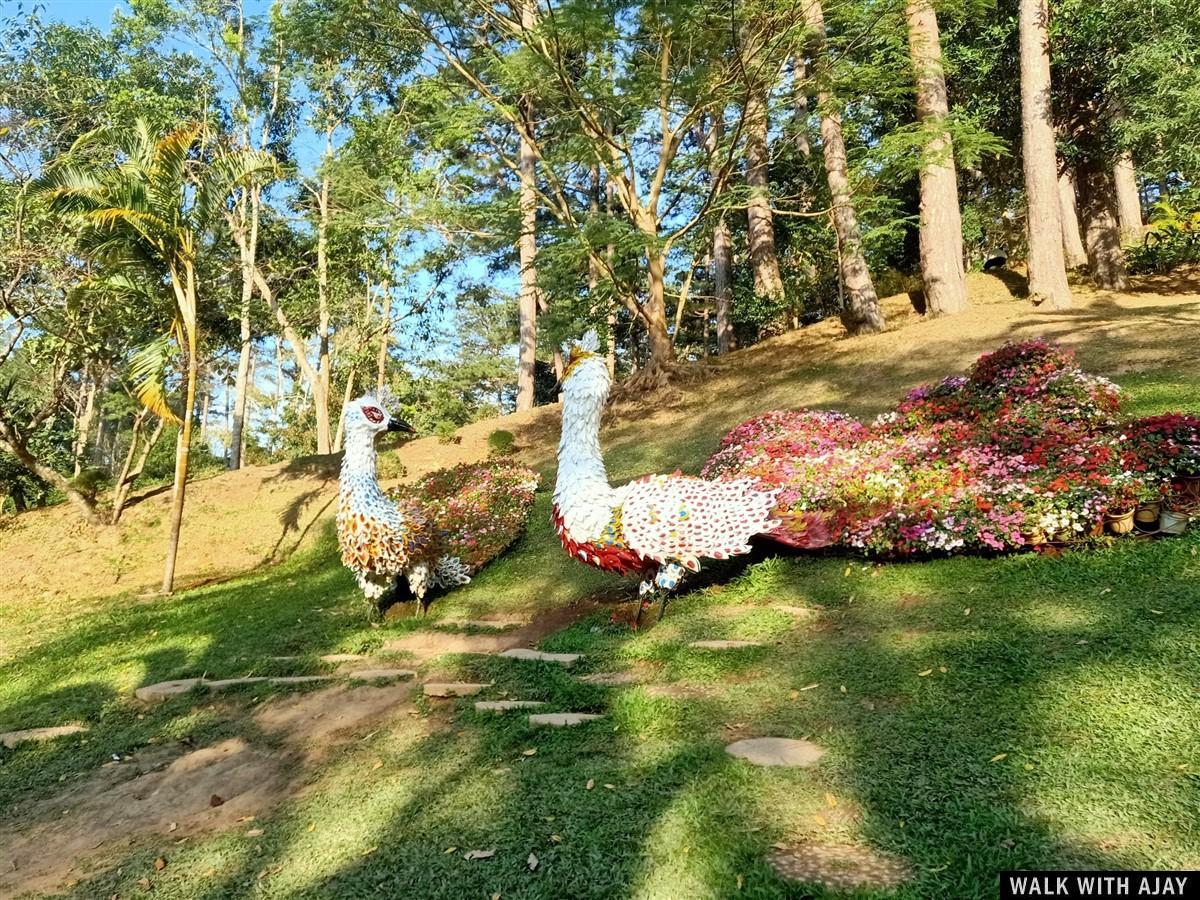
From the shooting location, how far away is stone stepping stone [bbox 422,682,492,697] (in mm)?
4367

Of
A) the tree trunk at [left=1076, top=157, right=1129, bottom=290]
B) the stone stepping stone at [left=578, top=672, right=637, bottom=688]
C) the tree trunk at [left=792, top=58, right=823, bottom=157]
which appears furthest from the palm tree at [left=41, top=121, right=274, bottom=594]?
the tree trunk at [left=1076, top=157, right=1129, bottom=290]

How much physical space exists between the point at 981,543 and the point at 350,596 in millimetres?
6327

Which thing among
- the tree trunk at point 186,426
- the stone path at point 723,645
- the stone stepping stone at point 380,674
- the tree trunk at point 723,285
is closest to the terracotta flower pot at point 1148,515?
the stone path at point 723,645

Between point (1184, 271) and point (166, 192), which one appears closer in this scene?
point (166, 192)

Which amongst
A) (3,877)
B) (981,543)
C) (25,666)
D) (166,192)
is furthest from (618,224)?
(3,877)

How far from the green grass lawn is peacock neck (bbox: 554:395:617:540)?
3.08 feet

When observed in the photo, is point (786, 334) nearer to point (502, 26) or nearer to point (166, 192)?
point (502, 26)

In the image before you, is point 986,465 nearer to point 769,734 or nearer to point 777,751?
point 769,734

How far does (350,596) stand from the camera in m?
7.95

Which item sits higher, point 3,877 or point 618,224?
point 618,224

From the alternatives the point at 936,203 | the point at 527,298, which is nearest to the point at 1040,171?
the point at 936,203

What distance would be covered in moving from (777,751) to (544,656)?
2.11 metres

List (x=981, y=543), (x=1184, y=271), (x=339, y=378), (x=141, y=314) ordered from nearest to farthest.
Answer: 1. (x=981, y=543)
2. (x=141, y=314)
3. (x=1184, y=271)
4. (x=339, y=378)

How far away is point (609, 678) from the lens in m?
4.42
